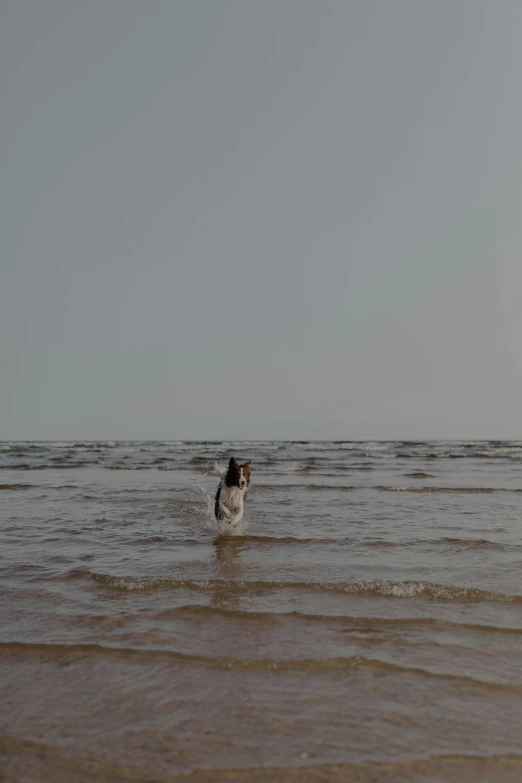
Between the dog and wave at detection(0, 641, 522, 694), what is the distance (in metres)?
5.64

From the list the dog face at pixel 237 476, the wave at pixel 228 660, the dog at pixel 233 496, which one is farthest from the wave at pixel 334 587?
the dog face at pixel 237 476

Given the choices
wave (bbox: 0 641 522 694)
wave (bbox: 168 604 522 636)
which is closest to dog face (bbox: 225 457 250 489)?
Result: wave (bbox: 168 604 522 636)

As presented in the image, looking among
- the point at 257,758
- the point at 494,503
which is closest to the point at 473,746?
the point at 257,758

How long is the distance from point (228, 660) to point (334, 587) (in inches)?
87.8

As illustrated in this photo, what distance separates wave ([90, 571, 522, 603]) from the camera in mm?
5797

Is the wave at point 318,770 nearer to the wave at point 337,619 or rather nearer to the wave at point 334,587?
the wave at point 337,619

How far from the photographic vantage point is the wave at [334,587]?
19.0 feet

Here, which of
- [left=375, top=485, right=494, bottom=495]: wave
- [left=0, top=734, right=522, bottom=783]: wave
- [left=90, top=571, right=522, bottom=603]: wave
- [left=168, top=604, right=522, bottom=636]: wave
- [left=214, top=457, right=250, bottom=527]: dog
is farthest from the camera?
[left=375, top=485, right=494, bottom=495]: wave

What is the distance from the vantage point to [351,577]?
21.6 ft

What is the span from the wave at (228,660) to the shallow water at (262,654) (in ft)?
0.05

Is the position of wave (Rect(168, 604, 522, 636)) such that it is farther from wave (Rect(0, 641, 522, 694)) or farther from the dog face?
the dog face

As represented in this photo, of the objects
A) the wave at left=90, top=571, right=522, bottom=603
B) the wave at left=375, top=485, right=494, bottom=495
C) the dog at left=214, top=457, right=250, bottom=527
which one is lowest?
the wave at left=90, top=571, right=522, bottom=603

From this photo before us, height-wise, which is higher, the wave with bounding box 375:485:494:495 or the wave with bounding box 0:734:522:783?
the wave with bounding box 375:485:494:495

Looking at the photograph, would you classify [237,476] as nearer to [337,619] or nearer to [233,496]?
[233,496]
